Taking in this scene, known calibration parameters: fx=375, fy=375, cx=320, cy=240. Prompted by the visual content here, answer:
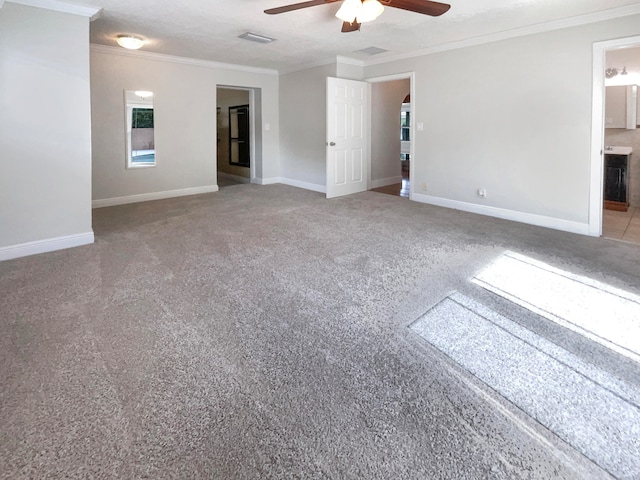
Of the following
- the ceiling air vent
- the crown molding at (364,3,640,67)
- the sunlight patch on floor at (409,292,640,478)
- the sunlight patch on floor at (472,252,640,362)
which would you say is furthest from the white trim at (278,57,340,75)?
the sunlight patch on floor at (409,292,640,478)

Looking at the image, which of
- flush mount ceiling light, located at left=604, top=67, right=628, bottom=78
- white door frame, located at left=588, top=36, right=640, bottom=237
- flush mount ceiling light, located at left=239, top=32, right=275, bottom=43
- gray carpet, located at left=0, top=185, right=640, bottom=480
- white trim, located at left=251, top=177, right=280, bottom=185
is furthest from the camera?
white trim, located at left=251, top=177, right=280, bottom=185

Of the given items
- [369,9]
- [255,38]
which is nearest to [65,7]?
[255,38]

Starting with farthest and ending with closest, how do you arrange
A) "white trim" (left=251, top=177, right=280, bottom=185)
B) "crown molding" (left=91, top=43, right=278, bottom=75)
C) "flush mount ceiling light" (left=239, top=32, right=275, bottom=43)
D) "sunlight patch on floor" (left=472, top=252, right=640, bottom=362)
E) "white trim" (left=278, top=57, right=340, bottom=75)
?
"white trim" (left=251, top=177, right=280, bottom=185) < "white trim" (left=278, top=57, right=340, bottom=75) < "crown molding" (left=91, top=43, right=278, bottom=75) < "flush mount ceiling light" (left=239, top=32, right=275, bottom=43) < "sunlight patch on floor" (left=472, top=252, right=640, bottom=362)

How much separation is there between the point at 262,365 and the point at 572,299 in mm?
2321

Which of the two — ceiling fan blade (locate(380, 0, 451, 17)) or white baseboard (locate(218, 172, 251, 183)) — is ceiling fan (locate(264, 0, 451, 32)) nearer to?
→ ceiling fan blade (locate(380, 0, 451, 17))

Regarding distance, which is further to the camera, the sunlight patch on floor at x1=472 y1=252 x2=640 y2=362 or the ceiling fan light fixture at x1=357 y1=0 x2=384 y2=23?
the ceiling fan light fixture at x1=357 y1=0 x2=384 y2=23

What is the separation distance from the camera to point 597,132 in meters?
4.31

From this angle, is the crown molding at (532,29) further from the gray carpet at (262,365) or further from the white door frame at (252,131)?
the white door frame at (252,131)

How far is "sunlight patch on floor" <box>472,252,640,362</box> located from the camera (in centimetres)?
230

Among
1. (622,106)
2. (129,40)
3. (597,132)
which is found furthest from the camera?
(622,106)

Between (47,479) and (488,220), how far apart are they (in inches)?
202

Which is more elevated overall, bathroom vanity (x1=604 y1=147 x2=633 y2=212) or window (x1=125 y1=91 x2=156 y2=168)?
window (x1=125 y1=91 x2=156 y2=168)

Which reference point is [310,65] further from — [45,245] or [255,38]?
[45,245]

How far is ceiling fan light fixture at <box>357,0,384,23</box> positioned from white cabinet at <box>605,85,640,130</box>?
4.74 metres
